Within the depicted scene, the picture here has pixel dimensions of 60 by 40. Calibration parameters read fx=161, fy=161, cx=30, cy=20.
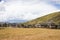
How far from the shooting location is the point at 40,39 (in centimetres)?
3312

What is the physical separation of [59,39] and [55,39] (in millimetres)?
833

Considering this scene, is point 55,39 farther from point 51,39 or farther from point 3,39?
point 3,39

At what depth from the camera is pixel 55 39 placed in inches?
1297

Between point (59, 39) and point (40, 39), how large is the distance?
12.8 ft

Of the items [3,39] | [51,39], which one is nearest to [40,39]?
[51,39]

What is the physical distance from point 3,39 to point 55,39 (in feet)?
35.8

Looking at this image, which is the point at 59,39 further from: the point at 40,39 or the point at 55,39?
the point at 40,39

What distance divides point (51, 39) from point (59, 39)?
1647 millimetres

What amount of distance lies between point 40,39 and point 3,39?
7.84 meters

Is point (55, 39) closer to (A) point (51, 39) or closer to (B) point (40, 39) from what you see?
(A) point (51, 39)

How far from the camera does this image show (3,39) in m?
34.1

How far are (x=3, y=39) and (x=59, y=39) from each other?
1173cm

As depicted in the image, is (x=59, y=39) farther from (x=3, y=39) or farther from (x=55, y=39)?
(x=3, y=39)

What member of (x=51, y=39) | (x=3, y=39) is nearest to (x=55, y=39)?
(x=51, y=39)
